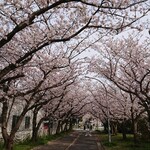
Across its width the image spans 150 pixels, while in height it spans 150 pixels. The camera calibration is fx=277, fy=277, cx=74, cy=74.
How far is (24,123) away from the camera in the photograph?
1344 inches

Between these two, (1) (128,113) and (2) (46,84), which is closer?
(2) (46,84)

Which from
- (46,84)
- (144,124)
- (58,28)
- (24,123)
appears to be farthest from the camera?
(24,123)

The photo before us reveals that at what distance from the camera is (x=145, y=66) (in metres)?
19.5

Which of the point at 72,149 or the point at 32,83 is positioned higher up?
the point at 32,83

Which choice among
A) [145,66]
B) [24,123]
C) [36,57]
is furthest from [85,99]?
[36,57]

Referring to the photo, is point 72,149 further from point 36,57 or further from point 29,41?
point 29,41

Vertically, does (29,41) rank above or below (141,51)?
below

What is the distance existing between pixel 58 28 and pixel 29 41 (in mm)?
2264

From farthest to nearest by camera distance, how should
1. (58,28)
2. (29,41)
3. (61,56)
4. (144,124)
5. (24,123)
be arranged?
(24,123)
(144,124)
(61,56)
(29,41)
(58,28)

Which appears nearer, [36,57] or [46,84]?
[36,57]

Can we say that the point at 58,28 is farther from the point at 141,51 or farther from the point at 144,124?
the point at 144,124

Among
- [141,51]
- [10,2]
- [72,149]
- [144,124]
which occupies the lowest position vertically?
[72,149]

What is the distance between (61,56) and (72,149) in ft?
32.6

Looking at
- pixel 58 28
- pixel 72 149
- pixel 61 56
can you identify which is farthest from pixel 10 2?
pixel 72 149
